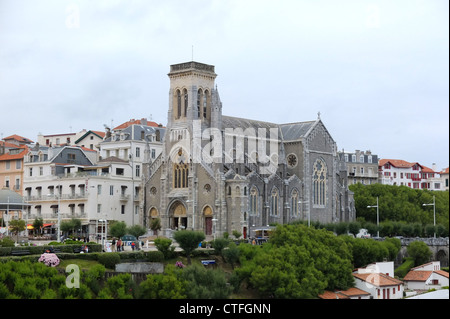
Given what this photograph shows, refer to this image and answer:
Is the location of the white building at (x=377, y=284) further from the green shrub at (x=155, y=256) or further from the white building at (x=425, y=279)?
the green shrub at (x=155, y=256)

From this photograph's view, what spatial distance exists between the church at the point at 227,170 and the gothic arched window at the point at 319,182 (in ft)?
0.42

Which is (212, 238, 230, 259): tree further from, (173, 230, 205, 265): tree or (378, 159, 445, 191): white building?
(378, 159, 445, 191): white building

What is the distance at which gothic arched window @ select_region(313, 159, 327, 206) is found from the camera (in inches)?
4176

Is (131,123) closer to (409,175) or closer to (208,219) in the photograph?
(208,219)

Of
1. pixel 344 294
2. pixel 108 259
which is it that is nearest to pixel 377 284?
pixel 344 294

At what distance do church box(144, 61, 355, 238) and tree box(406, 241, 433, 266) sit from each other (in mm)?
13225

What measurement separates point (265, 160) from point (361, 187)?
23768mm

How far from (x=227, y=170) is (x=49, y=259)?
134 feet

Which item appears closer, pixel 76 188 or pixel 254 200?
pixel 254 200

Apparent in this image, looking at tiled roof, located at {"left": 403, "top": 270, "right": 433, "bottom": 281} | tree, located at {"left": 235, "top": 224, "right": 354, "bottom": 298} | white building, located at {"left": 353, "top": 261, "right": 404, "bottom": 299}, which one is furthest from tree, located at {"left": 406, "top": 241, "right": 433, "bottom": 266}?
tree, located at {"left": 235, "top": 224, "right": 354, "bottom": 298}

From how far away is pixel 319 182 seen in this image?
107062 mm

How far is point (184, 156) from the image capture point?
97.5m
